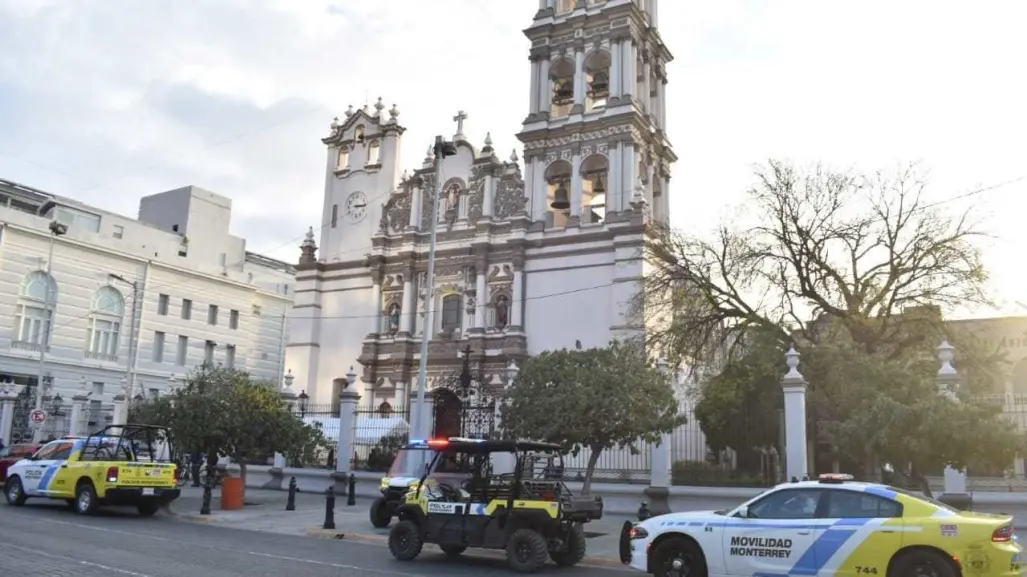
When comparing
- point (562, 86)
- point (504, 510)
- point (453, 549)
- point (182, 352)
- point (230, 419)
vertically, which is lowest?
point (453, 549)

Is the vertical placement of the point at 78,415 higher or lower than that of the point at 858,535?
higher

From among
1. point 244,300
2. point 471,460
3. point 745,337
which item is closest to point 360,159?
point 244,300

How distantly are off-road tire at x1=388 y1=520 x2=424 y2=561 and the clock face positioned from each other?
3056 centimetres

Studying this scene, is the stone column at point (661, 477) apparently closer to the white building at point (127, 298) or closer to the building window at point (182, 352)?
the white building at point (127, 298)

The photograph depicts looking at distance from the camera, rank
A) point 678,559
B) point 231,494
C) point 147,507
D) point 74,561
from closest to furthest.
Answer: point 678,559
point 74,561
point 147,507
point 231,494

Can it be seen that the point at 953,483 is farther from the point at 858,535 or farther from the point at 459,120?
the point at 459,120

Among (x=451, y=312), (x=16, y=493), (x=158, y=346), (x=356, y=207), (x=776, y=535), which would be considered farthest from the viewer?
(x=158, y=346)

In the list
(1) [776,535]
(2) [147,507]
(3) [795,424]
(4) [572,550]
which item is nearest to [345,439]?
(2) [147,507]

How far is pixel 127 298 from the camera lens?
1714 inches

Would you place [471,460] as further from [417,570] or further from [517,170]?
[517,170]

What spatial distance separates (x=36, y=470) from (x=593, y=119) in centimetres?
2589

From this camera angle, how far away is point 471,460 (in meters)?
13.0

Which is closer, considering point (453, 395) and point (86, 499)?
point (86, 499)

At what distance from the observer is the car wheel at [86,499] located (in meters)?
17.6
